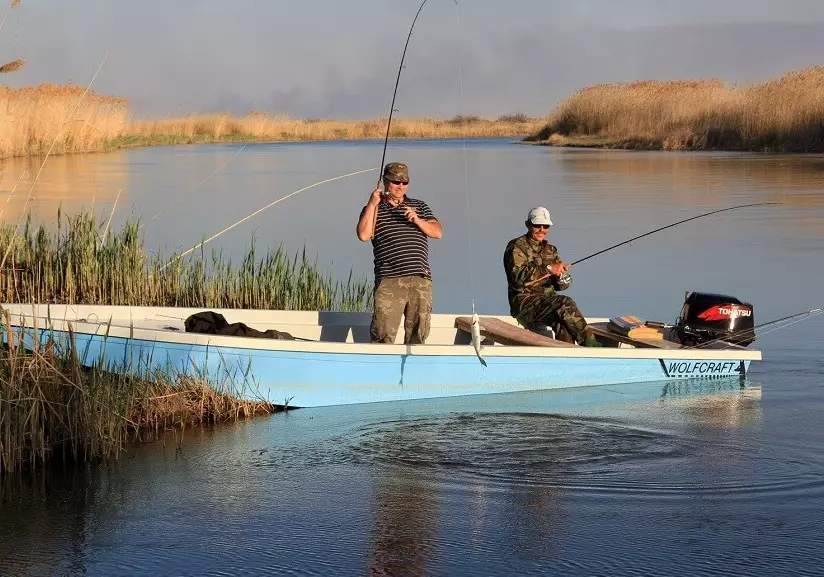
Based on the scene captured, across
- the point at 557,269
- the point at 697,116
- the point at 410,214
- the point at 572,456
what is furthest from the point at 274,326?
the point at 697,116

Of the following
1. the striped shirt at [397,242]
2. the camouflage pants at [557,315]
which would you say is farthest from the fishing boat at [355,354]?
the striped shirt at [397,242]

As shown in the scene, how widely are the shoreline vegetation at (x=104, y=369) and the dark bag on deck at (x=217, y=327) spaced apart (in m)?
0.41

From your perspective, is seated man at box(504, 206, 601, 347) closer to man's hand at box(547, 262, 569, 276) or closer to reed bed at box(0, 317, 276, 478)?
man's hand at box(547, 262, 569, 276)

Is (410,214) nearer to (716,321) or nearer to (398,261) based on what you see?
(398,261)

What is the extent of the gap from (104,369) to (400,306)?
1.76 m

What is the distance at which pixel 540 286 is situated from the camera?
8398 mm

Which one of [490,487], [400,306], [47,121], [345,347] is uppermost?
[47,121]

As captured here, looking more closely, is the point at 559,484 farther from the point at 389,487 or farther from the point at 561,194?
the point at 561,194

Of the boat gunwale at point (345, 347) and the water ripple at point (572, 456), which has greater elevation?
the boat gunwale at point (345, 347)

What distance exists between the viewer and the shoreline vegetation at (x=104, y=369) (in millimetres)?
6102

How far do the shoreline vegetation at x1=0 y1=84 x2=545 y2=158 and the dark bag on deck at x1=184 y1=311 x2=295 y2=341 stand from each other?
138 cm

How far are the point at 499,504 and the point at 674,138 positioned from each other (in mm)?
30191

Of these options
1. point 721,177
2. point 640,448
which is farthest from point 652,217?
point 640,448

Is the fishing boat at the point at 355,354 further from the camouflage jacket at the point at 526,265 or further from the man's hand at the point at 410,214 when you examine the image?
the man's hand at the point at 410,214
